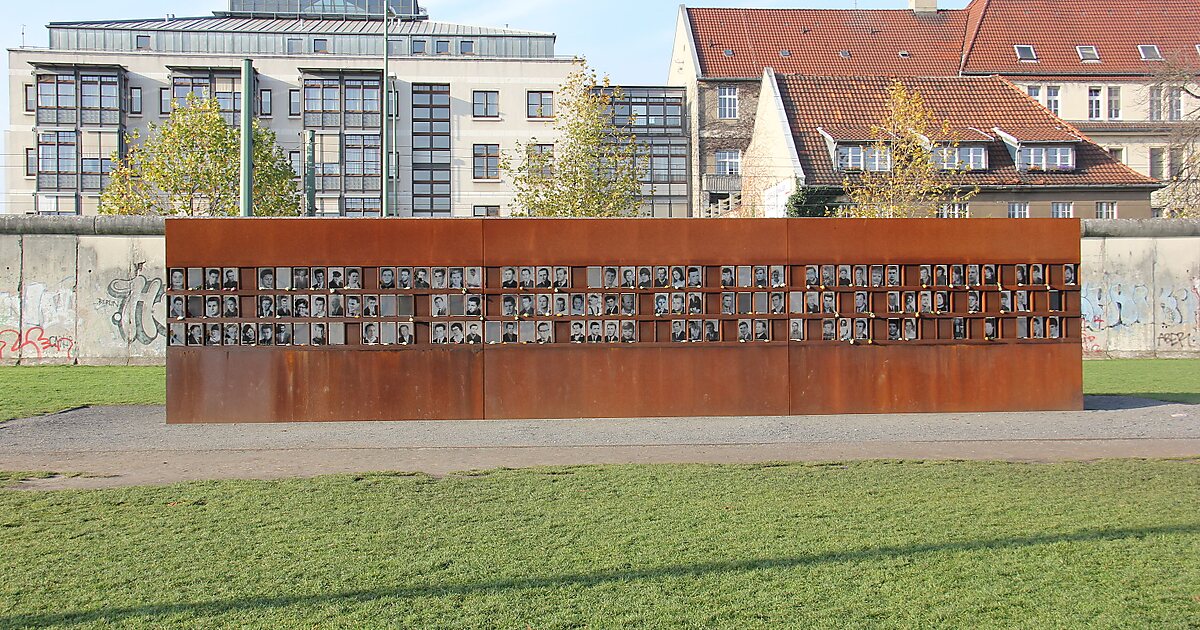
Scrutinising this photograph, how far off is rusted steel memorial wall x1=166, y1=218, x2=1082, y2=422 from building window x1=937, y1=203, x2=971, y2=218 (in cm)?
2523

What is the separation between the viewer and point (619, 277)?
16078 millimetres

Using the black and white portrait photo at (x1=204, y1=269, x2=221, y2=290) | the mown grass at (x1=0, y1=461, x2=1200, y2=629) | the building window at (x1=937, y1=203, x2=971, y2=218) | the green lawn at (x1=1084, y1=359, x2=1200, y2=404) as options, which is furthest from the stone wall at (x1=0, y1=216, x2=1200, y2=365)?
the building window at (x1=937, y1=203, x2=971, y2=218)

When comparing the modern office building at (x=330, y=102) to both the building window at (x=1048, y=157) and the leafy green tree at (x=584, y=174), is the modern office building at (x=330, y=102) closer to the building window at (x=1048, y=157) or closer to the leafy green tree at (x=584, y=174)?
the building window at (x=1048, y=157)

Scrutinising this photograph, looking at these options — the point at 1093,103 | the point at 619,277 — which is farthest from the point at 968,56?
the point at 619,277

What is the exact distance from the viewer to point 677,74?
2771 inches

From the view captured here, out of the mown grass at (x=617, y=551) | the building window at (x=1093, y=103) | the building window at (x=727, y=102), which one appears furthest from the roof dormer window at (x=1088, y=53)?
the mown grass at (x=617, y=551)

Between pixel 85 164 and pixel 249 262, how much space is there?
49.8 m

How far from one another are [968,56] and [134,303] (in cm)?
4800

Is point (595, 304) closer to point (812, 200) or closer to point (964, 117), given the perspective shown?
point (812, 200)

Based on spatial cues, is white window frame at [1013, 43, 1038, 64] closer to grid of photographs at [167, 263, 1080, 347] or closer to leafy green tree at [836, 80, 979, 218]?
leafy green tree at [836, 80, 979, 218]

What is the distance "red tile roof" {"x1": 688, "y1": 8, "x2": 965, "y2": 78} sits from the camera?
6303 centimetres

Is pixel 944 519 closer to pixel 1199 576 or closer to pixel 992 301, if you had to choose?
pixel 1199 576

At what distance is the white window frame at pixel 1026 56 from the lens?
61891mm

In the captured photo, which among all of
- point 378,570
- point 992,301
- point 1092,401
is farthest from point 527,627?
point 1092,401
